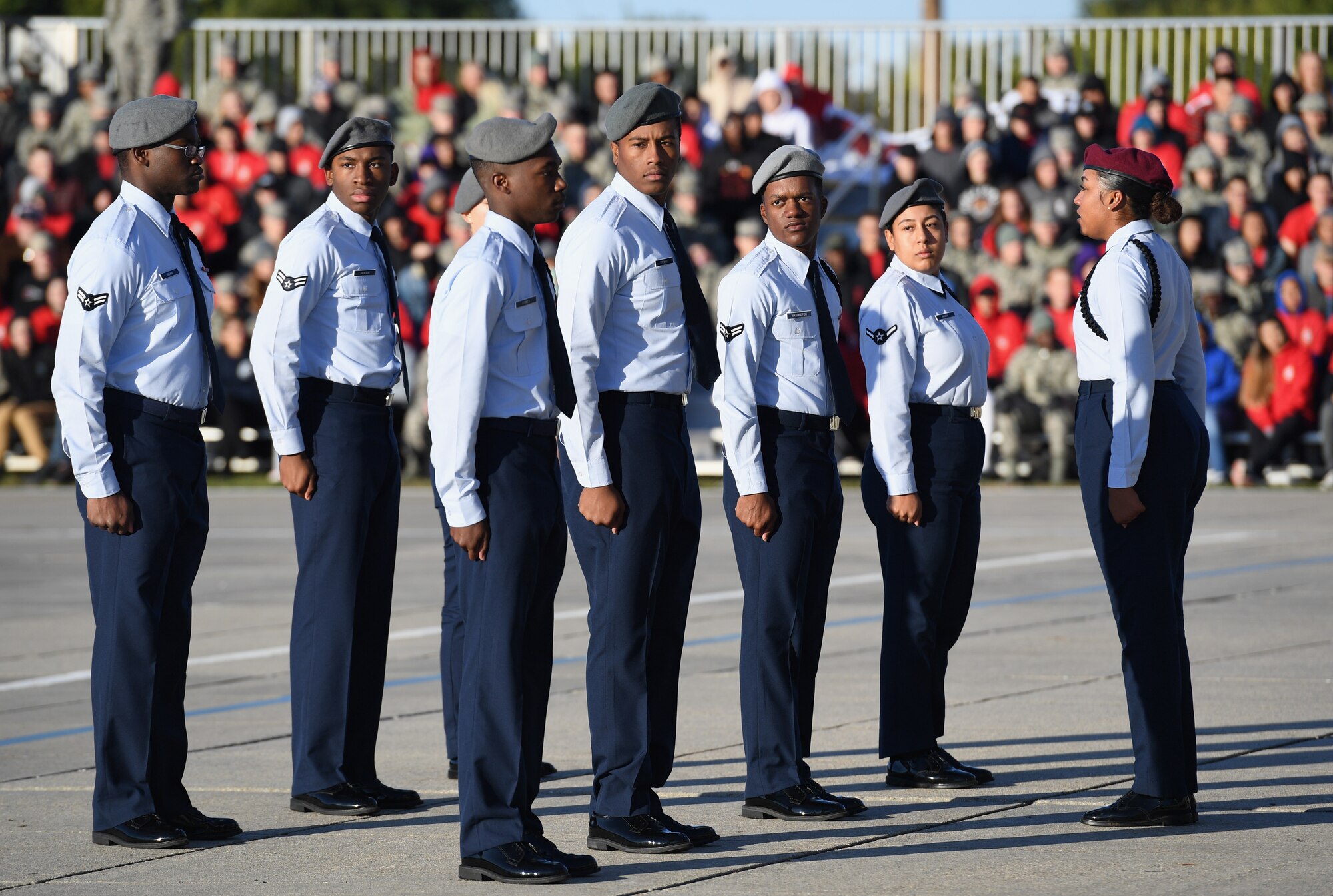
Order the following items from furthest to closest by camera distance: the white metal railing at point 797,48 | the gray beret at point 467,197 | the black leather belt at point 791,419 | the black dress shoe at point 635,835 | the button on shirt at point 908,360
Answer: the white metal railing at point 797,48, the gray beret at point 467,197, the button on shirt at point 908,360, the black leather belt at point 791,419, the black dress shoe at point 635,835

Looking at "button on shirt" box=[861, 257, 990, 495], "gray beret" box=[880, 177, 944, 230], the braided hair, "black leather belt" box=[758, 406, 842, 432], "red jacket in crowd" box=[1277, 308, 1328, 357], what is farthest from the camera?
"red jacket in crowd" box=[1277, 308, 1328, 357]

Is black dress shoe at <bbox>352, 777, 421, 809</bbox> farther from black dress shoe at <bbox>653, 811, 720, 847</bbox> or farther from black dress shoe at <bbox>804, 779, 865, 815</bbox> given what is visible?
black dress shoe at <bbox>804, 779, 865, 815</bbox>

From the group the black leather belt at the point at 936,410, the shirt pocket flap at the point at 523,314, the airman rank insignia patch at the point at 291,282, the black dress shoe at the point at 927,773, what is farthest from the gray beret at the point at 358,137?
the black dress shoe at the point at 927,773

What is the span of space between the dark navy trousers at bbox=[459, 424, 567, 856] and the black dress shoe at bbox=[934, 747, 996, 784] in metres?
1.93

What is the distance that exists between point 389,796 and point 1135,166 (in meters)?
3.41

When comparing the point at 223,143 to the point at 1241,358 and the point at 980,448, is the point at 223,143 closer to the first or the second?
the point at 1241,358

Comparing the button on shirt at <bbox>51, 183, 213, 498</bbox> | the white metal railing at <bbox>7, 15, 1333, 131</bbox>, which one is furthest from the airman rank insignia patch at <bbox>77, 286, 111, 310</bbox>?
the white metal railing at <bbox>7, 15, 1333, 131</bbox>

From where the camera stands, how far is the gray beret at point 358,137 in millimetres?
7277

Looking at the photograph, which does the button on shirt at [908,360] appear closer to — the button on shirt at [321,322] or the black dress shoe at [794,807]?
the black dress shoe at [794,807]

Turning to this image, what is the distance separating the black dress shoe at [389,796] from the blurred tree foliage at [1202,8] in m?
56.2

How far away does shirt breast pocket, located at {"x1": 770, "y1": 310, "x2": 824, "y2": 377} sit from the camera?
6.89 metres

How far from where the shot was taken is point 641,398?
6.33m

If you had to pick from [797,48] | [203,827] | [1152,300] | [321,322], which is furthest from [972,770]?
[797,48]

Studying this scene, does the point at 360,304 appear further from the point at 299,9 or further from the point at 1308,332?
the point at 299,9
